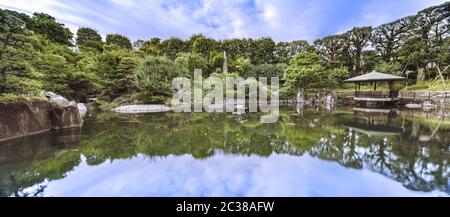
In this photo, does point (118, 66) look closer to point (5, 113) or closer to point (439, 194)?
point (5, 113)

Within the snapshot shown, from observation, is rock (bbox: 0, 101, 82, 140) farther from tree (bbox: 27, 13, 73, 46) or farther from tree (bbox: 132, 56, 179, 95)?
tree (bbox: 27, 13, 73, 46)

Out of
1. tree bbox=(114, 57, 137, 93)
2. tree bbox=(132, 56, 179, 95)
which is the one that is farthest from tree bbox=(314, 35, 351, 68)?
tree bbox=(114, 57, 137, 93)

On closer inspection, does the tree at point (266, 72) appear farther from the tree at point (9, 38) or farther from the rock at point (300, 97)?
the tree at point (9, 38)

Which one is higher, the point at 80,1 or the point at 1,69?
the point at 80,1

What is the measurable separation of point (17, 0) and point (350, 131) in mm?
9656

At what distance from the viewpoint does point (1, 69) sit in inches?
183

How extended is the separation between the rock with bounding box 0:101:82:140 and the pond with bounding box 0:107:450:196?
0.43 m

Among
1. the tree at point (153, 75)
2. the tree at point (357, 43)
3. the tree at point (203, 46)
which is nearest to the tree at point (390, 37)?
the tree at point (357, 43)

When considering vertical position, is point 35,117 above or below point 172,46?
below

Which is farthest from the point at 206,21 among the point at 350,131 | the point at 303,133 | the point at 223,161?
the point at 350,131

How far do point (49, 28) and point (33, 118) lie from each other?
Answer: 14.7 m

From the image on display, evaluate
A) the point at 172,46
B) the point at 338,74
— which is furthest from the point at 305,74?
the point at 172,46

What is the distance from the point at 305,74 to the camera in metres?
15.0

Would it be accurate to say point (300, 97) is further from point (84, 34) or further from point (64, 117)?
point (84, 34)
